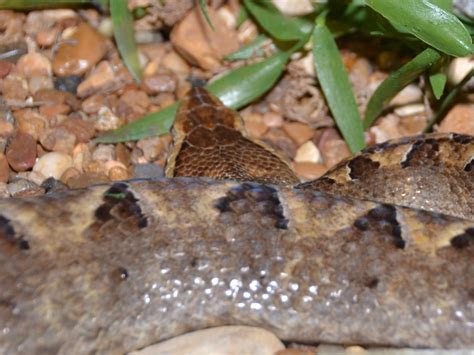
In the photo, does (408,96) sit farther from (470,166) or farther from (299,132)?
(470,166)

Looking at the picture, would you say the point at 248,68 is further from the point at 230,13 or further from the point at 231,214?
the point at 231,214

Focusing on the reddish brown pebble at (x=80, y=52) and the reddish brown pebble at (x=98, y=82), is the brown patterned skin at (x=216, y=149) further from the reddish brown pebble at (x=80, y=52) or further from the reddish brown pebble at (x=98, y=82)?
the reddish brown pebble at (x=80, y=52)

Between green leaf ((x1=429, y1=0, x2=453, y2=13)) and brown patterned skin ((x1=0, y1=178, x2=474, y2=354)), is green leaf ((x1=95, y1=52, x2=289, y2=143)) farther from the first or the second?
brown patterned skin ((x1=0, y1=178, x2=474, y2=354))

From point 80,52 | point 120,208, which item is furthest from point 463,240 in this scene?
point 80,52

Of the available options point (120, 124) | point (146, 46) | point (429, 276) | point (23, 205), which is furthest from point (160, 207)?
point (146, 46)

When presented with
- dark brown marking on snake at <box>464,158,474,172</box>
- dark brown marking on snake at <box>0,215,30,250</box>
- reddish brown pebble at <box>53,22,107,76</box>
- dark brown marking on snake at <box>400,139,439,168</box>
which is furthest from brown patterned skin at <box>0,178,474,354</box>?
reddish brown pebble at <box>53,22,107,76</box>

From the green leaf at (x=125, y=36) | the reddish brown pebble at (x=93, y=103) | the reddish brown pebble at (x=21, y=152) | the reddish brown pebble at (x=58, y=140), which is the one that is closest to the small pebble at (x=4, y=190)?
the reddish brown pebble at (x=21, y=152)
